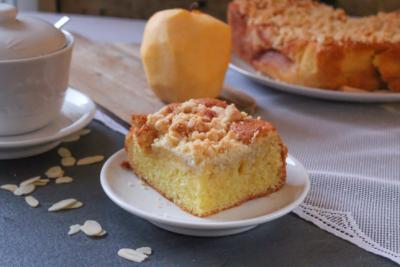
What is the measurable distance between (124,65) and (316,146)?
0.53 m

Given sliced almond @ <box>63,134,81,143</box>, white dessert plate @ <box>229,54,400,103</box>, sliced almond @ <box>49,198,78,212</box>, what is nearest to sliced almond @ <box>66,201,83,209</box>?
sliced almond @ <box>49,198,78,212</box>

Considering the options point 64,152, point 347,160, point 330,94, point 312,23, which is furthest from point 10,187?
point 312,23

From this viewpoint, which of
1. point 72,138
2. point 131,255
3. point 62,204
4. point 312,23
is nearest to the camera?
point 131,255

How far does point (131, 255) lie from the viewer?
703mm

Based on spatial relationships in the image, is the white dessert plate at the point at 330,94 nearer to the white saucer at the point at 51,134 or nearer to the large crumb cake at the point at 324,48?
the large crumb cake at the point at 324,48

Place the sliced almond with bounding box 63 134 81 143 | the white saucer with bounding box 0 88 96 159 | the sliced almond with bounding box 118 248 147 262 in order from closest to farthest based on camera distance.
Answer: the sliced almond with bounding box 118 248 147 262 → the white saucer with bounding box 0 88 96 159 → the sliced almond with bounding box 63 134 81 143

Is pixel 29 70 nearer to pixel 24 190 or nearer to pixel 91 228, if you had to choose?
pixel 24 190

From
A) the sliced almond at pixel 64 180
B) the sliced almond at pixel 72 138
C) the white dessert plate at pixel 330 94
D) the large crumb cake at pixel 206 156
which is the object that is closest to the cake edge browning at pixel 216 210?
the large crumb cake at pixel 206 156

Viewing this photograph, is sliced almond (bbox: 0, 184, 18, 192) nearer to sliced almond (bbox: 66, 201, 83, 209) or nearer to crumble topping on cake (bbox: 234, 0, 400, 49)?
sliced almond (bbox: 66, 201, 83, 209)

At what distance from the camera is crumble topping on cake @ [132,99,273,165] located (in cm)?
75

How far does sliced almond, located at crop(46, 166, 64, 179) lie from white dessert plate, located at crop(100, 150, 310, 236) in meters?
0.10

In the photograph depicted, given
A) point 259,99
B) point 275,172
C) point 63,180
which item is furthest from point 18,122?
point 259,99

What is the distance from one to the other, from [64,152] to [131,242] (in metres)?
0.30

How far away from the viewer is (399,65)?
1233 millimetres
